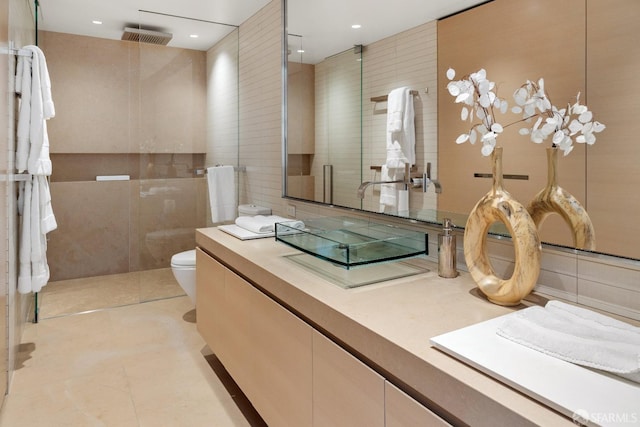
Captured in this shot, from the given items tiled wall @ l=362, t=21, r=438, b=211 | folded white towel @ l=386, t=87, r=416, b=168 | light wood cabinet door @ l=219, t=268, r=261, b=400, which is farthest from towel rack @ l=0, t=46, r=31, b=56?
folded white towel @ l=386, t=87, r=416, b=168

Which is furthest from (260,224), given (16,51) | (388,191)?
(16,51)

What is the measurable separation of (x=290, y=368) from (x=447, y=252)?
2.26 feet

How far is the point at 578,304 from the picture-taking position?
124 centimetres

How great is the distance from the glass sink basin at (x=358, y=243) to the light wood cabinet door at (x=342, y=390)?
32cm

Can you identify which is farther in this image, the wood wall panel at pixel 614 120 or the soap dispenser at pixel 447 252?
the soap dispenser at pixel 447 252

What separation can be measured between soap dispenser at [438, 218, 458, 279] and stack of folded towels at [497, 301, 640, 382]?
433mm

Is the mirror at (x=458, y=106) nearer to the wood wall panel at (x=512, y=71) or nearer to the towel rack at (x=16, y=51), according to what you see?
the wood wall panel at (x=512, y=71)

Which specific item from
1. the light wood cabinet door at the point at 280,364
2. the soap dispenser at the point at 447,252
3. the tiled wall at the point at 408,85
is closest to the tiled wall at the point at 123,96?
the tiled wall at the point at 408,85

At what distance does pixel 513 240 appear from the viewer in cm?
124

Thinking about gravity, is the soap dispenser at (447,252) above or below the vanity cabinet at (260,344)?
above

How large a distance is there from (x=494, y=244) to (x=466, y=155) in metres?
0.33

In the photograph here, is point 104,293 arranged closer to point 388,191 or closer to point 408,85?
point 388,191

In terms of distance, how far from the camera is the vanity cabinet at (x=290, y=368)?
106 cm

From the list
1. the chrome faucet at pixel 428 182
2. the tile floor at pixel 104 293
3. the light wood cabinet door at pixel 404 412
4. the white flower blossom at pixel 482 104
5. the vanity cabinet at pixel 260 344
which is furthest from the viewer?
the tile floor at pixel 104 293
